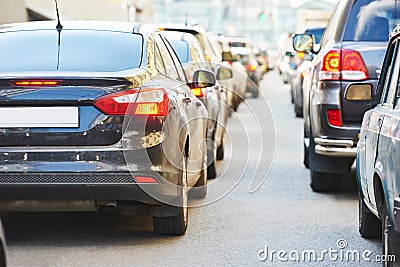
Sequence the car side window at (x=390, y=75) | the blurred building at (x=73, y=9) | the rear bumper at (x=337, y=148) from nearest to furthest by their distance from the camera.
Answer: the car side window at (x=390, y=75)
the rear bumper at (x=337, y=148)
the blurred building at (x=73, y=9)

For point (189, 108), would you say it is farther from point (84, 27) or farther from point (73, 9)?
point (73, 9)

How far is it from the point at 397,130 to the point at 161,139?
1.91 m

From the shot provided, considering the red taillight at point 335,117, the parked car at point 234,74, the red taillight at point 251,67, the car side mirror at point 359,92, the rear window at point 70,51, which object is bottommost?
the red taillight at point 251,67

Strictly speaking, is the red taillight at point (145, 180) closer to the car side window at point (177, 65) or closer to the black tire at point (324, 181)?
the car side window at point (177, 65)

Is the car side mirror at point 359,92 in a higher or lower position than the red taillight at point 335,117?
higher

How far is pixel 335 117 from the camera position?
912 cm

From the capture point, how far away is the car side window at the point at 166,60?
26.4ft

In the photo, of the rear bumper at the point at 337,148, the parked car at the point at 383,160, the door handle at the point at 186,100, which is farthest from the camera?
the rear bumper at the point at 337,148

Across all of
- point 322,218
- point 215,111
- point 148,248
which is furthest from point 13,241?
point 215,111

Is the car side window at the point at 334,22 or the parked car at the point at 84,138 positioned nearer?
the parked car at the point at 84,138

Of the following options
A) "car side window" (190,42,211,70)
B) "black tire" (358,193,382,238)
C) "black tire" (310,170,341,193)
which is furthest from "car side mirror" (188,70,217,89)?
"black tire" (358,193,382,238)

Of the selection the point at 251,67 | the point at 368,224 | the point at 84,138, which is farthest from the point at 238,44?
the point at 84,138

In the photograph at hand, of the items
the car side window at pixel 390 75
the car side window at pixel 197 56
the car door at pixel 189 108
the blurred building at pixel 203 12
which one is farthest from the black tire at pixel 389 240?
the blurred building at pixel 203 12

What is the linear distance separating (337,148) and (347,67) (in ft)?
2.49
